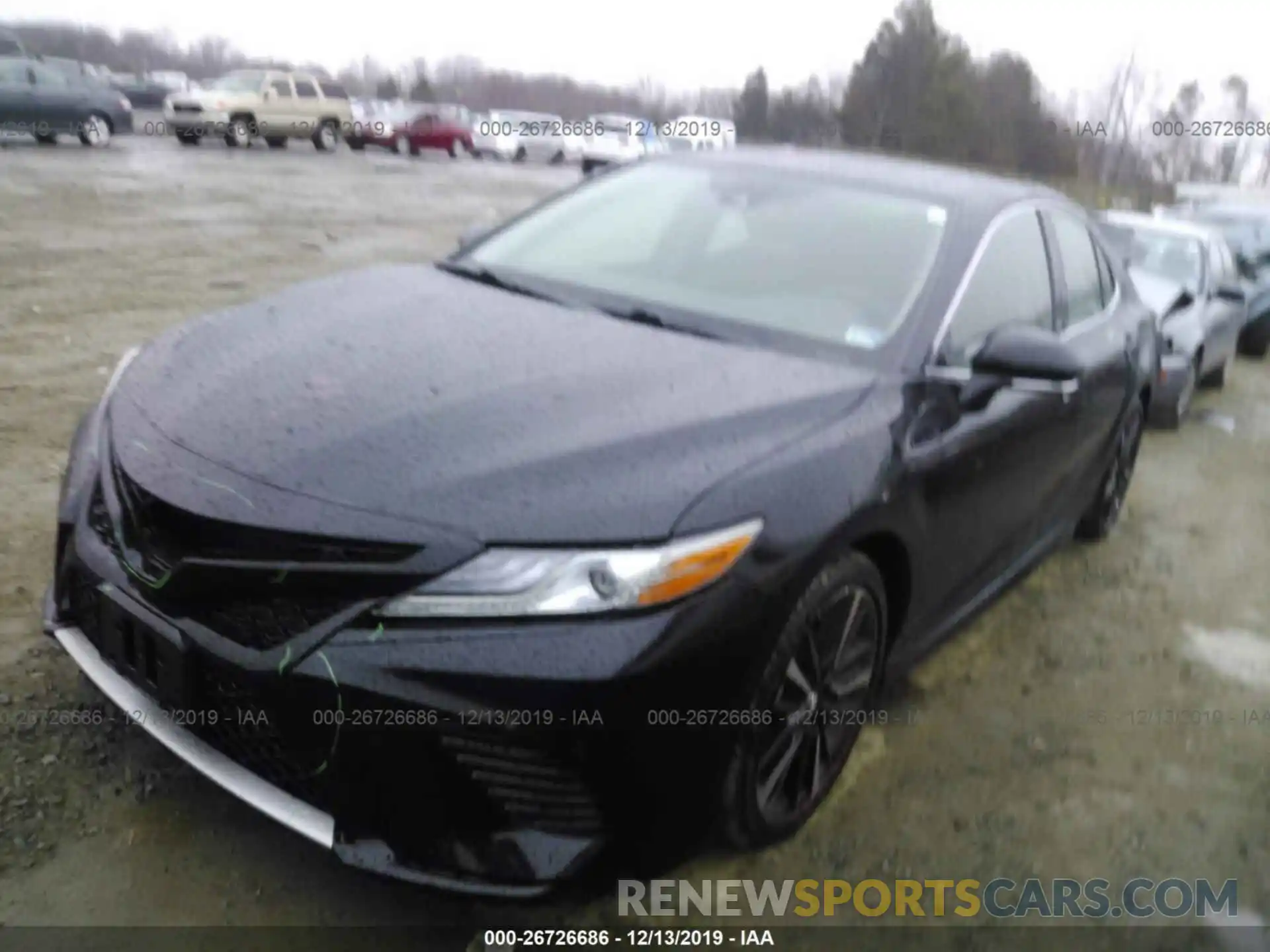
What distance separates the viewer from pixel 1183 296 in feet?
26.0

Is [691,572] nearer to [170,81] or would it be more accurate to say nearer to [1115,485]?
[1115,485]

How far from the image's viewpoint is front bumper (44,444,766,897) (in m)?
1.92

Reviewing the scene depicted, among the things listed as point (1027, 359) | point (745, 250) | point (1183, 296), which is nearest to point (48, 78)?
point (1183, 296)

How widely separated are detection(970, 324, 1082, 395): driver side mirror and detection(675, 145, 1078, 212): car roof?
648 millimetres

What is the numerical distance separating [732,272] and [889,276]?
1.51ft

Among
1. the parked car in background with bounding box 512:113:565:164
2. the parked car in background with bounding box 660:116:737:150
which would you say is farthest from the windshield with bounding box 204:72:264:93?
the parked car in background with bounding box 512:113:565:164

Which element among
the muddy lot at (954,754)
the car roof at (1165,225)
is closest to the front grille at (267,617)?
the muddy lot at (954,754)

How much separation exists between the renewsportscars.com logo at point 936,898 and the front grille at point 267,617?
0.96 m

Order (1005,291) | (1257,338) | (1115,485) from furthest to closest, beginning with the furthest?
(1257,338)
(1115,485)
(1005,291)

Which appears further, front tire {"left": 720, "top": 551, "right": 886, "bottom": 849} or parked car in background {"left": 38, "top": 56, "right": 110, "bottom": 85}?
parked car in background {"left": 38, "top": 56, "right": 110, "bottom": 85}

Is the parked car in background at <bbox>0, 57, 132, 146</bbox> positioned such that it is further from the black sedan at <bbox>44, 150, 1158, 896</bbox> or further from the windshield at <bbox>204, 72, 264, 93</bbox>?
the black sedan at <bbox>44, 150, 1158, 896</bbox>

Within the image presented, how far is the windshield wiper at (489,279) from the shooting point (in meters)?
3.18

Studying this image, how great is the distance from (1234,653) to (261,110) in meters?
25.8

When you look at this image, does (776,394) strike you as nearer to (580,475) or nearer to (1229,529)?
(580,475)
